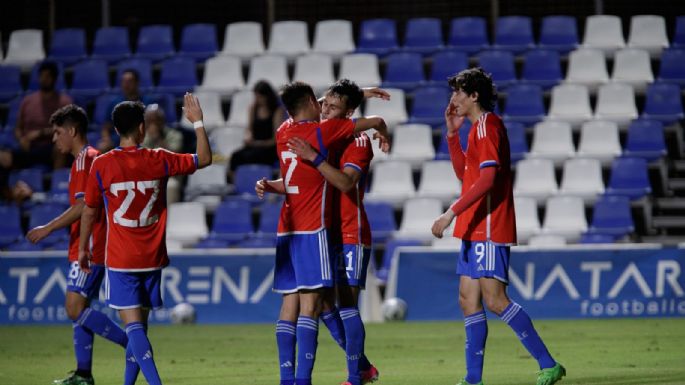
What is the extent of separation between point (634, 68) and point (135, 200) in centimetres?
1176

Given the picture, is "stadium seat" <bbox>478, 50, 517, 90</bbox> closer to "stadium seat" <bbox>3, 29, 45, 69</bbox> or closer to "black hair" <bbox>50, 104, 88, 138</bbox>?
"stadium seat" <bbox>3, 29, 45, 69</bbox>

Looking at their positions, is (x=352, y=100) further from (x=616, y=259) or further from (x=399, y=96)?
(x=399, y=96)

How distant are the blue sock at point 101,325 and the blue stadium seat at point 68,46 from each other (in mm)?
11336

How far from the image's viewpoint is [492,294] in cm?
761

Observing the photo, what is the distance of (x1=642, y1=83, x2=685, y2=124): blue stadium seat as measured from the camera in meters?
16.9

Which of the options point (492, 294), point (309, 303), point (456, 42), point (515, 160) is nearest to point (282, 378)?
point (309, 303)

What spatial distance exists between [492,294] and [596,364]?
7.75 ft

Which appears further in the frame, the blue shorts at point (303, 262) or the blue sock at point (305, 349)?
the blue shorts at point (303, 262)

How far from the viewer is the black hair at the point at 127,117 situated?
7559 mm

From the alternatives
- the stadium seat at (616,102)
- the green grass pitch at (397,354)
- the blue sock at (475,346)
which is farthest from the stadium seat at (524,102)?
the blue sock at (475,346)

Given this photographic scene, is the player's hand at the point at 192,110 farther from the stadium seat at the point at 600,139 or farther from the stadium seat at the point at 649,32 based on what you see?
the stadium seat at the point at 649,32

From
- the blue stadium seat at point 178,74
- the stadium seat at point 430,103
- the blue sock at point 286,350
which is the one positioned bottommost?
the blue sock at point 286,350

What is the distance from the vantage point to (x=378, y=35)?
1903cm

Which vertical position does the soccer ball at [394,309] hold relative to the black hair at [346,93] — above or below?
below
